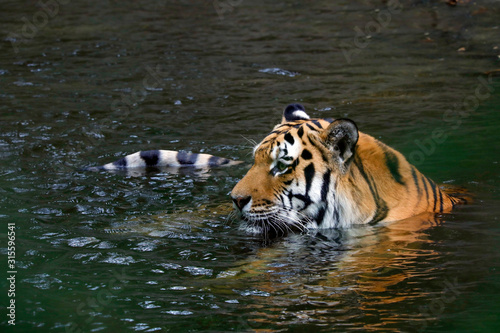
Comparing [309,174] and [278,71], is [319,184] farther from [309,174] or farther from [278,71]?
[278,71]

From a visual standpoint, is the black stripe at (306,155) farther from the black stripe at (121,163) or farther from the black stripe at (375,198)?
the black stripe at (121,163)

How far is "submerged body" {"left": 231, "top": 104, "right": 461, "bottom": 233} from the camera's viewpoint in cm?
380

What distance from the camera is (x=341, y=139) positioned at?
12.3ft

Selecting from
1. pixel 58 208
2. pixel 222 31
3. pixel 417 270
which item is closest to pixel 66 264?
Result: pixel 58 208

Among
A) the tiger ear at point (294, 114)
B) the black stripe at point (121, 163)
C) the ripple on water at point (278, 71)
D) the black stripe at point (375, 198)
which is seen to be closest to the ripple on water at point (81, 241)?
the tiger ear at point (294, 114)

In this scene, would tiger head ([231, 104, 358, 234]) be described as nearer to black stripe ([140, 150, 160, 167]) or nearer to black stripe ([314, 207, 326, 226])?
black stripe ([314, 207, 326, 226])

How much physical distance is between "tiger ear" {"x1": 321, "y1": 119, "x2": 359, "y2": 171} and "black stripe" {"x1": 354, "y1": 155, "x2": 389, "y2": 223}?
0.10 m

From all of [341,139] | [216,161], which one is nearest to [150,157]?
[216,161]

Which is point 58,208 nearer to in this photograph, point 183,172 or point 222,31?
point 183,172

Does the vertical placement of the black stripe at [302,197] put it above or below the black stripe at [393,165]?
below

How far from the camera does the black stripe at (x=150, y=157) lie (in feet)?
17.8

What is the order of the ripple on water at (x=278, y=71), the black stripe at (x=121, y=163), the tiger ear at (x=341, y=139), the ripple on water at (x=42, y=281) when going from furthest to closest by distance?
the ripple on water at (x=278, y=71) < the black stripe at (x=121, y=163) < the tiger ear at (x=341, y=139) < the ripple on water at (x=42, y=281)

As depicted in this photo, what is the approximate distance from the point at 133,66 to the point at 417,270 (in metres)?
6.19

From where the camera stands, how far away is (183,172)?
5.34m
